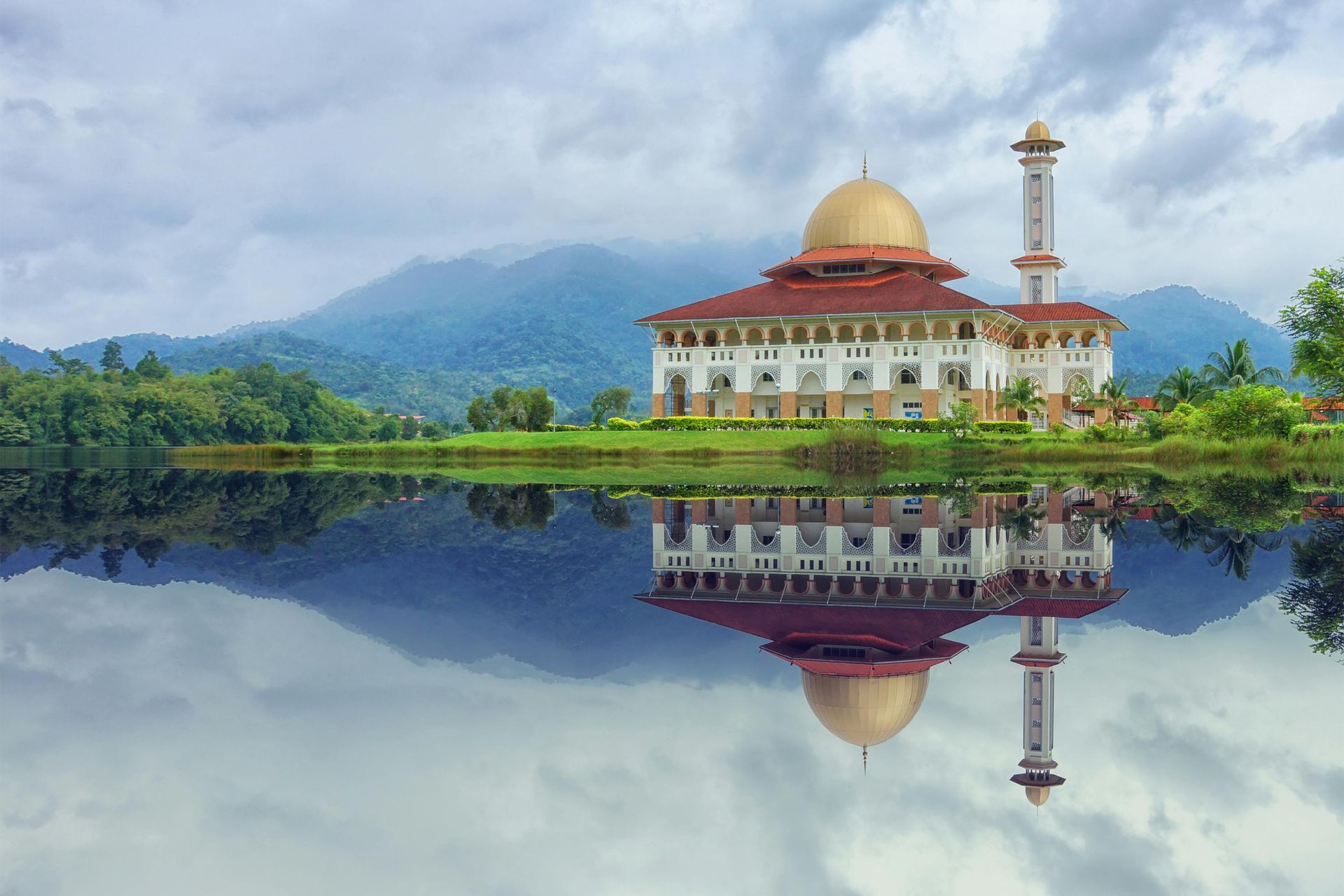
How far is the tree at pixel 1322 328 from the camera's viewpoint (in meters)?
37.2

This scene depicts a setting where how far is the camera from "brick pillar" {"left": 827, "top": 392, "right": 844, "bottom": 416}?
174ft

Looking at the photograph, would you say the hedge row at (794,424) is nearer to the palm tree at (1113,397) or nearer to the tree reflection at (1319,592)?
the palm tree at (1113,397)

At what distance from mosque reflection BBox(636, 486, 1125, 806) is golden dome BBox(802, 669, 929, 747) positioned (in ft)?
0.04

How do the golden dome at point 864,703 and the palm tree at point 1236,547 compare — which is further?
the palm tree at point 1236,547

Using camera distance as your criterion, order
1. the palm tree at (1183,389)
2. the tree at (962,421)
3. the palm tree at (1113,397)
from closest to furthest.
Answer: the tree at (962,421) < the palm tree at (1183,389) < the palm tree at (1113,397)

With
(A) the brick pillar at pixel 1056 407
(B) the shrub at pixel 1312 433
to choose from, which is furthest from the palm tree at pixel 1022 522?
(A) the brick pillar at pixel 1056 407

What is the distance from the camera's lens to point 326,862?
4613 mm

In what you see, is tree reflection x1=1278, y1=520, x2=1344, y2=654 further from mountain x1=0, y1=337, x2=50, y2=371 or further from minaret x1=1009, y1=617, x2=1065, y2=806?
mountain x1=0, y1=337, x2=50, y2=371

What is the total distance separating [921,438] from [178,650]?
3638 cm

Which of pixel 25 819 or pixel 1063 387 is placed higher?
pixel 1063 387

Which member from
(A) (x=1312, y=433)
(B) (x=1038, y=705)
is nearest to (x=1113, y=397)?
(A) (x=1312, y=433)

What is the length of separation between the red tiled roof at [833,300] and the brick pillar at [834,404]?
375 centimetres

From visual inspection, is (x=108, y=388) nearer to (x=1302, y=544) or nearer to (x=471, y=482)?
(x=471, y=482)

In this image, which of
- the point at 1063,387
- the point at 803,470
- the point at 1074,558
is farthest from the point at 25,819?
the point at 1063,387
